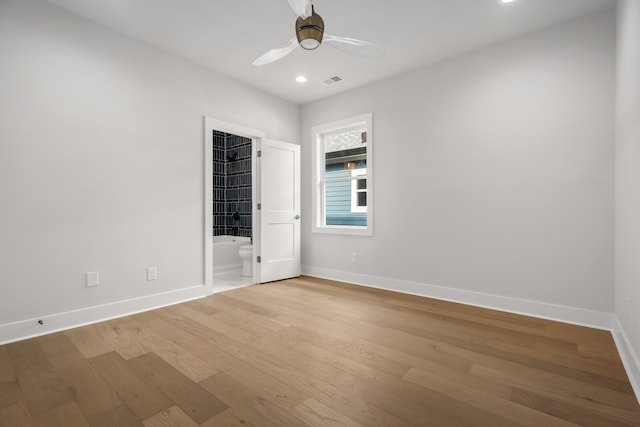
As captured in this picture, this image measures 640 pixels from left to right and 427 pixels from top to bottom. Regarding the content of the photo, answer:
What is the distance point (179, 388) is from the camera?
1.66 m

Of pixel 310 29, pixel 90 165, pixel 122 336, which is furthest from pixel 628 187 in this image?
pixel 90 165

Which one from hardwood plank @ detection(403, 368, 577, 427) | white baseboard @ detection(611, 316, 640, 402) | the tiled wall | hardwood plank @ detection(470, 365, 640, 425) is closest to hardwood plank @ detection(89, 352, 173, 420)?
hardwood plank @ detection(403, 368, 577, 427)

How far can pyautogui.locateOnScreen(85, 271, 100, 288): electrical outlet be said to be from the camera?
2.67 metres

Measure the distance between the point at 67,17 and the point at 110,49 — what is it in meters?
0.34

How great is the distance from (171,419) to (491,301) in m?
Result: 2.96

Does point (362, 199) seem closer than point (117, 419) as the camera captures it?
No

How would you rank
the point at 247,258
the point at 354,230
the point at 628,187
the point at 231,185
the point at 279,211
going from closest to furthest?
the point at 628,187
the point at 354,230
the point at 279,211
the point at 247,258
the point at 231,185

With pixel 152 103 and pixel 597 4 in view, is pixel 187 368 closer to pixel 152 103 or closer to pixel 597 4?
pixel 152 103

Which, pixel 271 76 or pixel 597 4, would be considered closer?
pixel 597 4

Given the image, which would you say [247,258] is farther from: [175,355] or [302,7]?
[302,7]

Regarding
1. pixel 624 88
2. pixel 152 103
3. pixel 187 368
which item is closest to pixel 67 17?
pixel 152 103

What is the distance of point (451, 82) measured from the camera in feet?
11.0

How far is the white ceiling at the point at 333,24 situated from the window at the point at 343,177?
1.03m

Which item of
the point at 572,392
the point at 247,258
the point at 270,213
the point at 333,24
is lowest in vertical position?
the point at 572,392
